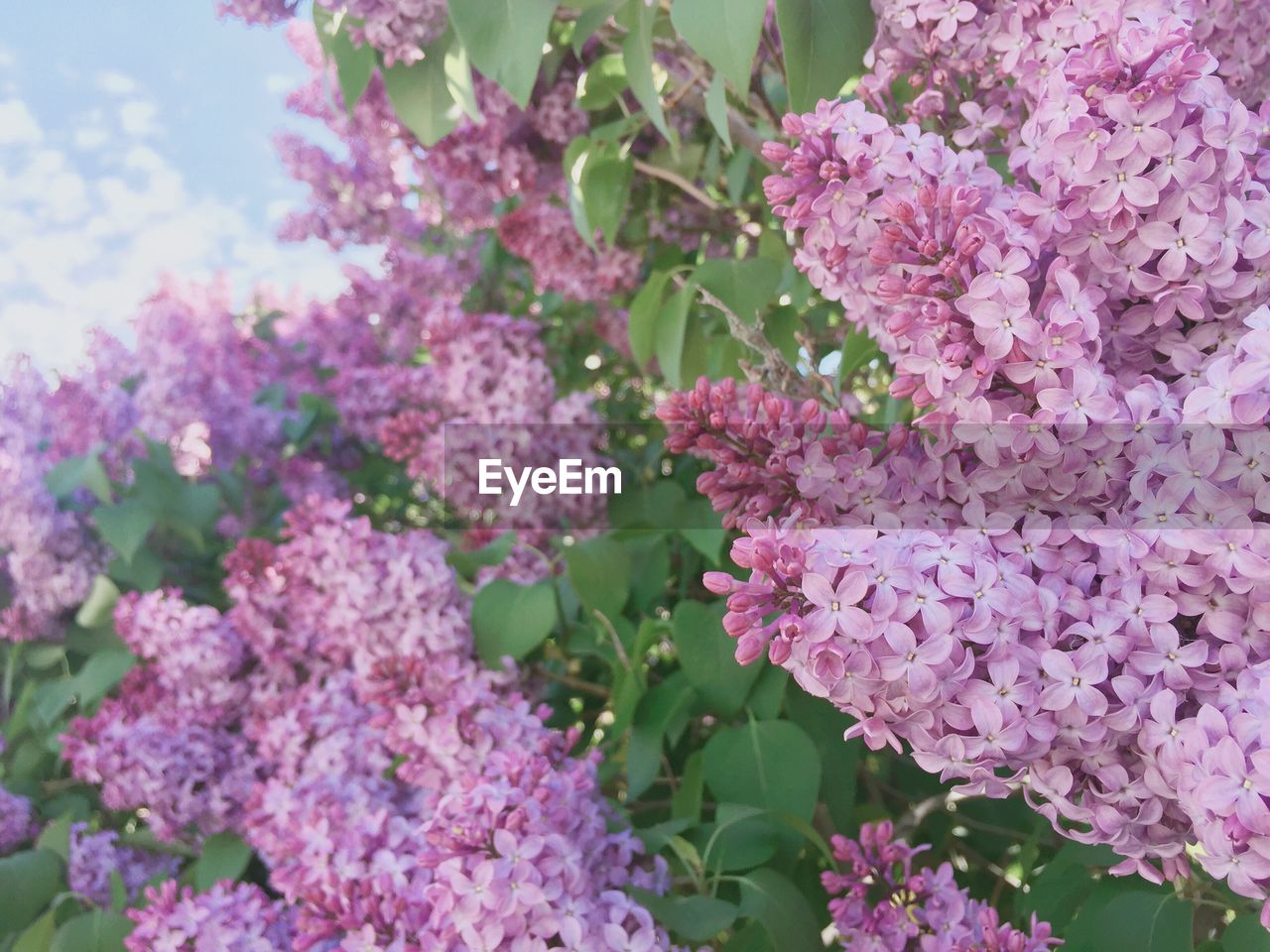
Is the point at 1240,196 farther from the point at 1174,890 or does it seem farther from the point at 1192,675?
the point at 1174,890

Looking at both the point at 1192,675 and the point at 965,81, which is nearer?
the point at 1192,675

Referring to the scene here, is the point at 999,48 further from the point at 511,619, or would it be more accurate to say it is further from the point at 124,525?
the point at 124,525

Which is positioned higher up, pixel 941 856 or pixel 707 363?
pixel 707 363

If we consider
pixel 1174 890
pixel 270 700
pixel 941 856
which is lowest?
pixel 941 856

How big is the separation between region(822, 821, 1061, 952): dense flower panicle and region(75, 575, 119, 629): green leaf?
4.40 feet

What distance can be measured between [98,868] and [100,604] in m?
0.49

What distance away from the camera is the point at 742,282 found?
3.88ft

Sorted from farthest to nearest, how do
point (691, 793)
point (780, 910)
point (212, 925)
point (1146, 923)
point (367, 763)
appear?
point (367, 763) → point (691, 793) → point (212, 925) → point (780, 910) → point (1146, 923)

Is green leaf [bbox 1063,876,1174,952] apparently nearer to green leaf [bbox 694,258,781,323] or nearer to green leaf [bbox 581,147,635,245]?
green leaf [bbox 694,258,781,323]

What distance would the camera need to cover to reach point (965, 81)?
0.95 meters

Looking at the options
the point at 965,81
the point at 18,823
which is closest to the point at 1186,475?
the point at 965,81

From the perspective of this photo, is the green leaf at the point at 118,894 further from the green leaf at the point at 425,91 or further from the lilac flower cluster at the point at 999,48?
the lilac flower cluster at the point at 999,48

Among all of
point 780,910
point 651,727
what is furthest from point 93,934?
point 780,910

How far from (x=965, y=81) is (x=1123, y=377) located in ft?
1.40
